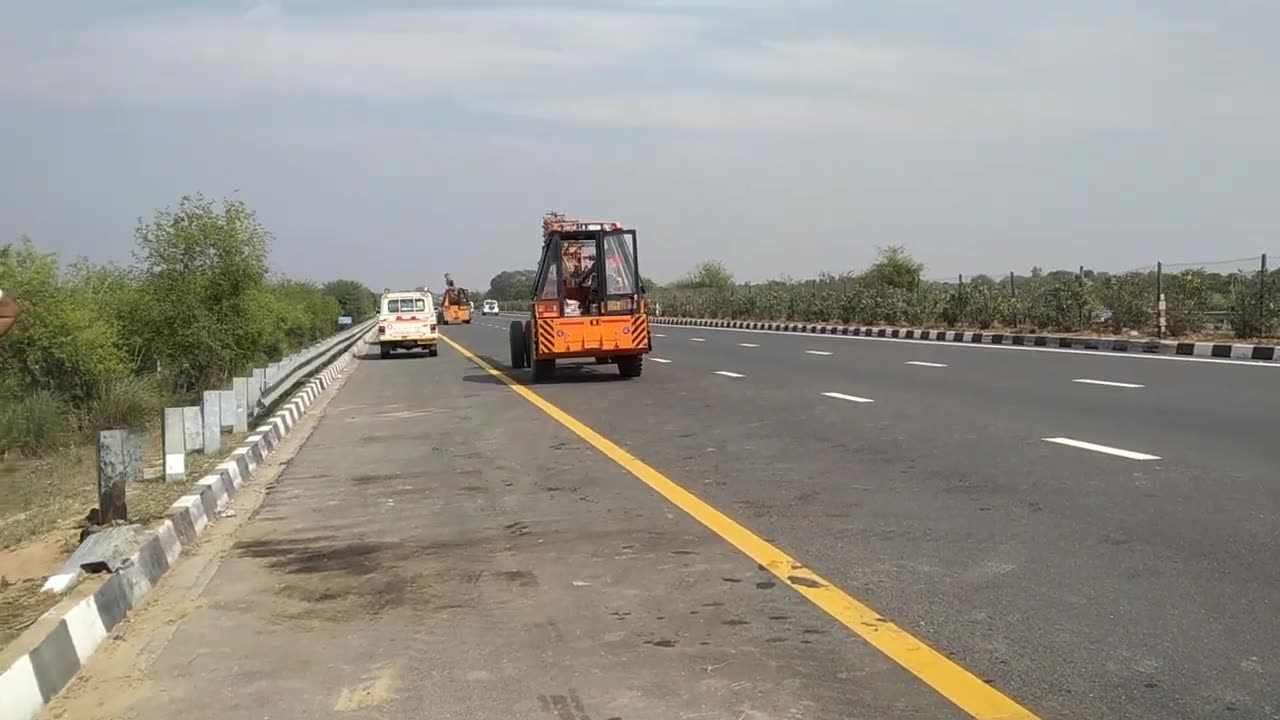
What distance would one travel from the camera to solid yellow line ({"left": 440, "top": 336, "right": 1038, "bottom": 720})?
14.0 feet

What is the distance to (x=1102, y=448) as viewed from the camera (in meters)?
10.3

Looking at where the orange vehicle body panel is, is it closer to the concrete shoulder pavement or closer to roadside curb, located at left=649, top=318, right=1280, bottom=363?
the concrete shoulder pavement

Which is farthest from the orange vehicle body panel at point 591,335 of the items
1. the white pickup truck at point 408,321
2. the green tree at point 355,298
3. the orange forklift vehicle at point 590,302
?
the green tree at point 355,298

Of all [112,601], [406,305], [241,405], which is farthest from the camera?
[406,305]

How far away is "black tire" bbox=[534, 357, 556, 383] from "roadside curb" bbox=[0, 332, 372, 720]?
9.70 m

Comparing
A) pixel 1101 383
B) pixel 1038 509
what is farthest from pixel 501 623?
pixel 1101 383

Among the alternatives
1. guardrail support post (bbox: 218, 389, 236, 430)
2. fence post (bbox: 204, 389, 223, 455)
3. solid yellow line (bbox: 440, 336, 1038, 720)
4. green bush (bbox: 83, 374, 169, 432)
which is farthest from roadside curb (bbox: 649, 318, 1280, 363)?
green bush (bbox: 83, 374, 169, 432)

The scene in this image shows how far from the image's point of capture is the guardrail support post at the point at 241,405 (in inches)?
521

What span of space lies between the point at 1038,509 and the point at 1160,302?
2120 centimetres

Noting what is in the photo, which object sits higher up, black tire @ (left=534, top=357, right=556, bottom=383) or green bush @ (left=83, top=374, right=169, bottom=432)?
black tire @ (left=534, top=357, right=556, bottom=383)

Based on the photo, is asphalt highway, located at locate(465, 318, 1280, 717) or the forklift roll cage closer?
asphalt highway, located at locate(465, 318, 1280, 717)

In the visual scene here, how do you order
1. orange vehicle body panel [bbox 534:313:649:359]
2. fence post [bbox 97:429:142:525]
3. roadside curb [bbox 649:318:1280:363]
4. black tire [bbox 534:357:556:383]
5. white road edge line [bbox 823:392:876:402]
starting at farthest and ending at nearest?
roadside curb [bbox 649:318:1280:363], black tire [bbox 534:357:556:383], orange vehicle body panel [bbox 534:313:649:359], white road edge line [bbox 823:392:876:402], fence post [bbox 97:429:142:525]

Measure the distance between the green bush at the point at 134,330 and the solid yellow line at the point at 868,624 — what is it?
42.4 feet

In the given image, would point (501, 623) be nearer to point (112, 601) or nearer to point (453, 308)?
point (112, 601)
